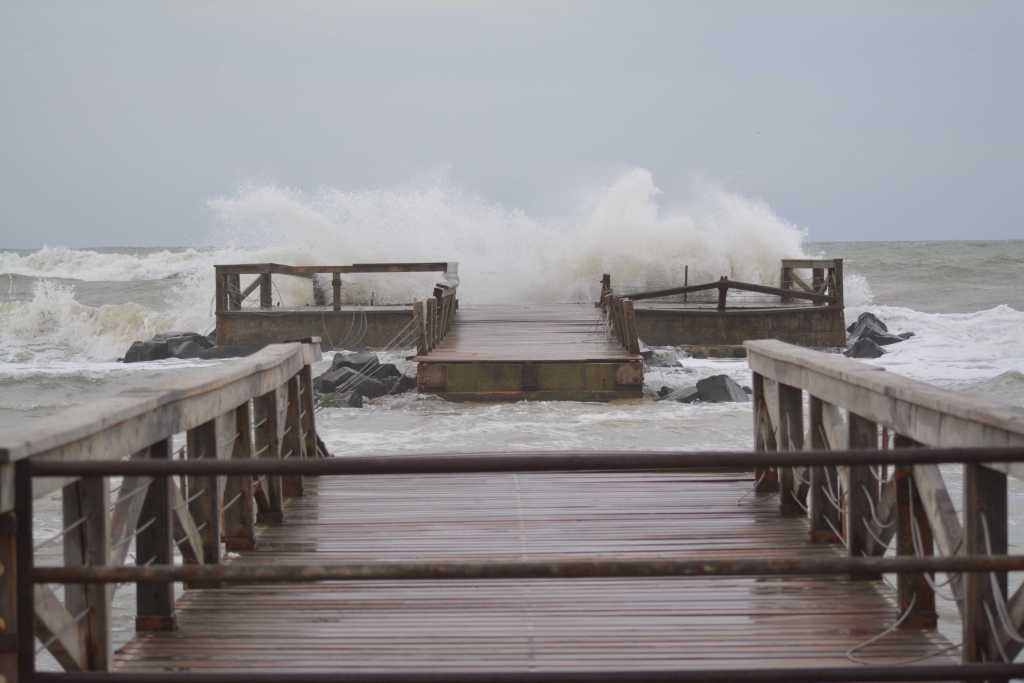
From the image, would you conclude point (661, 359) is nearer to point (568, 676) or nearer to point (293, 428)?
point (293, 428)

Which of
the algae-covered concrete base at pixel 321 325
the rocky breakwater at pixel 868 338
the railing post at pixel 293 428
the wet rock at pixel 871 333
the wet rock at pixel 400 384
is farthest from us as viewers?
the wet rock at pixel 871 333

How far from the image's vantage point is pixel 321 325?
73.6 ft

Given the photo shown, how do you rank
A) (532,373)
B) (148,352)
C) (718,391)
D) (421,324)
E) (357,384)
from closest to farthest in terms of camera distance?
(532,373) < (421,324) < (718,391) < (357,384) < (148,352)

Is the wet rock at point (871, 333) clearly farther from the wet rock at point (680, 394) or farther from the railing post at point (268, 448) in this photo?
the railing post at point (268, 448)

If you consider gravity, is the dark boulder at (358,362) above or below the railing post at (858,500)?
below

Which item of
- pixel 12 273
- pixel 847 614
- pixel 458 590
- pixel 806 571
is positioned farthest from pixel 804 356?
pixel 12 273

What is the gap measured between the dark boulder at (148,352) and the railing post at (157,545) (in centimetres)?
2110

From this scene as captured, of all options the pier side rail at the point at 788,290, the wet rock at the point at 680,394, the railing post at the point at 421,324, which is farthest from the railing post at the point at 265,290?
the wet rock at the point at 680,394

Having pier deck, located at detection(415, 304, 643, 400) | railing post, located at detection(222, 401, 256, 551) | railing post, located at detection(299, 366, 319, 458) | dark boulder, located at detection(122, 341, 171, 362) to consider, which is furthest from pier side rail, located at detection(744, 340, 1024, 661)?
dark boulder, located at detection(122, 341, 171, 362)

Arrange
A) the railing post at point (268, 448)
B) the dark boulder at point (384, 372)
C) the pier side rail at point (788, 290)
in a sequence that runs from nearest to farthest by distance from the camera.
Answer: the railing post at point (268, 448), the dark boulder at point (384, 372), the pier side rail at point (788, 290)

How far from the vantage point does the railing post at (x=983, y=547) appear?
10.7ft

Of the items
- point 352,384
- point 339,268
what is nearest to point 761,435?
point 352,384

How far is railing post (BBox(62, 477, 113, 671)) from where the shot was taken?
133 inches

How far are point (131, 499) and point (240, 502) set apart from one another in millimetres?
1652
